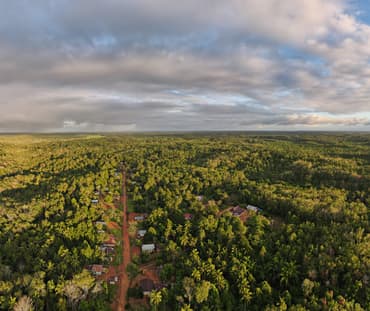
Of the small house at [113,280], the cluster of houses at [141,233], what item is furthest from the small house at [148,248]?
the small house at [113,280]

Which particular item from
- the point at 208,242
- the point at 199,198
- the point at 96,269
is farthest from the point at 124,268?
the point at 199,198

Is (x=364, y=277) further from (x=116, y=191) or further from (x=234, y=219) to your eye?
(x=116, y=191)

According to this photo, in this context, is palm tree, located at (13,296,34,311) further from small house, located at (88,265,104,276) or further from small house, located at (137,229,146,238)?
small house, located at (137,229,146,238)

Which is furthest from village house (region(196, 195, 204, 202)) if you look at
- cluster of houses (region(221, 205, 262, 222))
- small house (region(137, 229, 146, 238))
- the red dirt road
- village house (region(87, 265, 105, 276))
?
village house (region(87, 265, 105, 276))

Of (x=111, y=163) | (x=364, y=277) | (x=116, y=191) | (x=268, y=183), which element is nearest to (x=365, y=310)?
(x=364, y=277)

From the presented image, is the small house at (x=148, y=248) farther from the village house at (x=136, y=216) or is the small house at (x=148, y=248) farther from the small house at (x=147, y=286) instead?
the village house at (x=136, y=216)

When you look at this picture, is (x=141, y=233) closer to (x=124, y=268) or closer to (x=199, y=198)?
(x=124, y=268)
